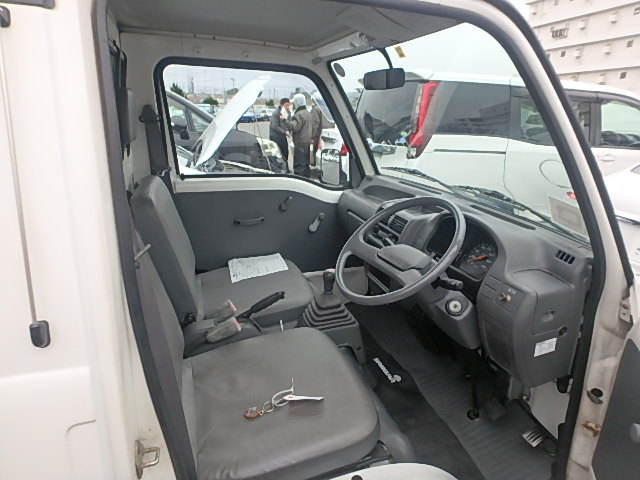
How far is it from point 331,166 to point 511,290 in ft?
5.68

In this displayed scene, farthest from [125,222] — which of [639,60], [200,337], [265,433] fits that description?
[639,60]

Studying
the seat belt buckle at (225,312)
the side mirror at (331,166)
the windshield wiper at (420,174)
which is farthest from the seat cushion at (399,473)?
the side mirror at (331,166)

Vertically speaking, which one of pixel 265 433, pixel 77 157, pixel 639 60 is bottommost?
pixel 265 433

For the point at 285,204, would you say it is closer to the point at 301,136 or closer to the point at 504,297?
the point at 301,136

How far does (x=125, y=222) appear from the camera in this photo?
663 mm

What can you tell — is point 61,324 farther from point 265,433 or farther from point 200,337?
point 200,337

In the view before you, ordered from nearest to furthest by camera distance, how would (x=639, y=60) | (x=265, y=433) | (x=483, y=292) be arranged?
(x=265, y=433) → (x=483, y=292) → (x=639, y=60)

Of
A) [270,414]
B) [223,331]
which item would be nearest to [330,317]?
[223,331]

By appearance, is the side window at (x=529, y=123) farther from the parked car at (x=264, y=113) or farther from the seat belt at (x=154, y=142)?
the seat belt at (x=154, y=142)

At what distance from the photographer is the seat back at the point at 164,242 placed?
1512mm

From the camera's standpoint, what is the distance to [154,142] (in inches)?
90.7

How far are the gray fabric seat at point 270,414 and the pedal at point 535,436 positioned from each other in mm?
770

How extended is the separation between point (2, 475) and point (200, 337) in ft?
3.30

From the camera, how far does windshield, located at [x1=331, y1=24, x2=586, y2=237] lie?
4.61ft
